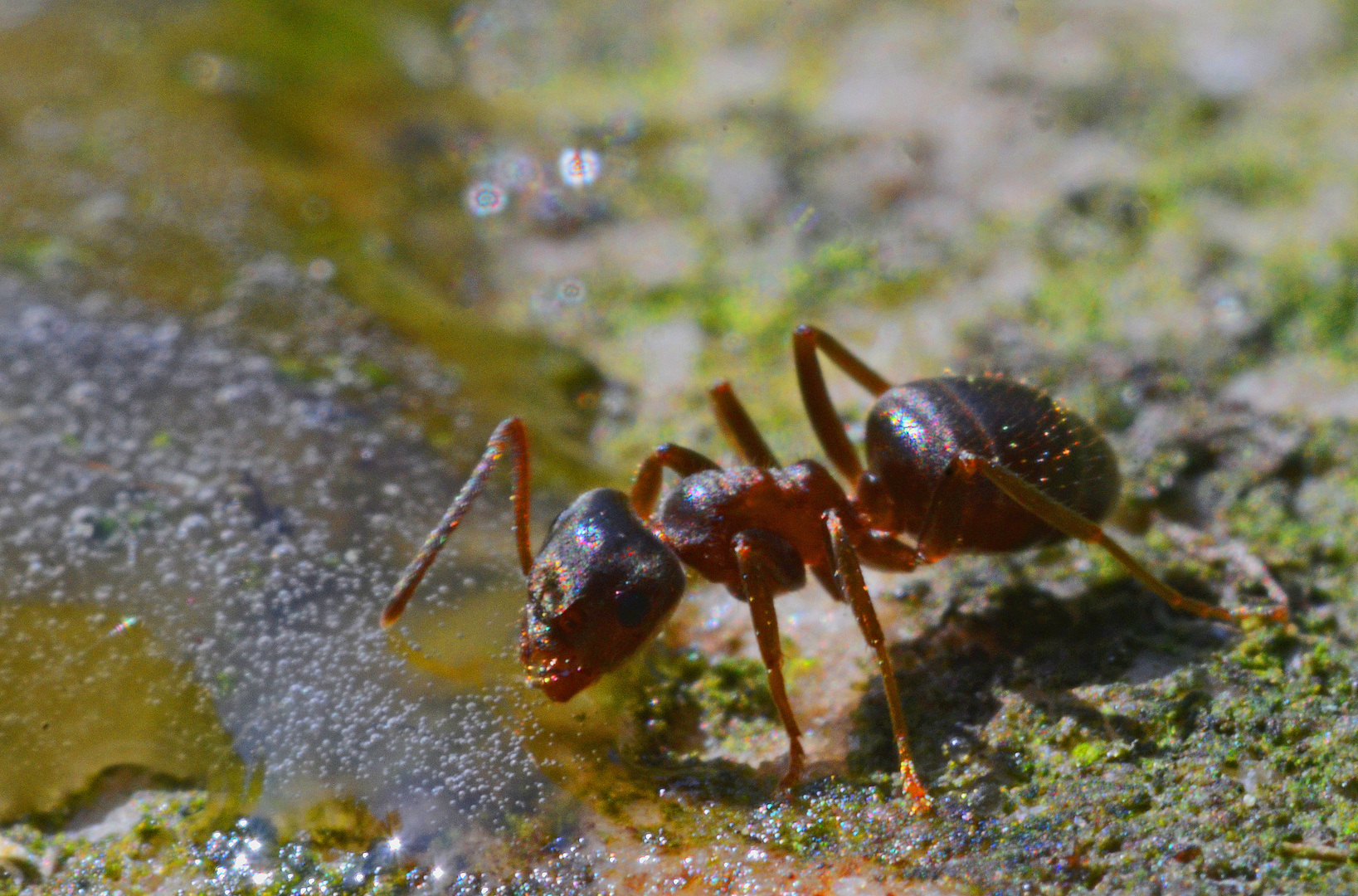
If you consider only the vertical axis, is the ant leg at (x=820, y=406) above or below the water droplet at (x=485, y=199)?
below

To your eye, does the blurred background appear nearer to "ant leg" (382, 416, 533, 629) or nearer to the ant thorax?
A: "ant leg" (382, 416, 533, 629)

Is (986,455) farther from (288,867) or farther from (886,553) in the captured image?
(288,867)

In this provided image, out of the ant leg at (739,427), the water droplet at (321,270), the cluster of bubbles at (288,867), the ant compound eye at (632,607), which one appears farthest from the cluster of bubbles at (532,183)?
the cluster of bubbles at (288,867)

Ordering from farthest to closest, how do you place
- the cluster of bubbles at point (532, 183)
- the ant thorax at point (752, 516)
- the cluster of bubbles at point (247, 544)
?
the cluster of bubbles at point (532, 183) → the ant thorax at point (752, 516) → the cluster of bubbles at point (247, 544)

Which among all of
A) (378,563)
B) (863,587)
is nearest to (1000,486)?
(863,587)

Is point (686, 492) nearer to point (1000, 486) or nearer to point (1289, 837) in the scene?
point (1000, 486)

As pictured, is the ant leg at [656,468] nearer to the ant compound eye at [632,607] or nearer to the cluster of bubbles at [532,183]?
the ant compound eye at [632,607]

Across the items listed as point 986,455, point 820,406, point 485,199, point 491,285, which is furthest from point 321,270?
point 986,455
